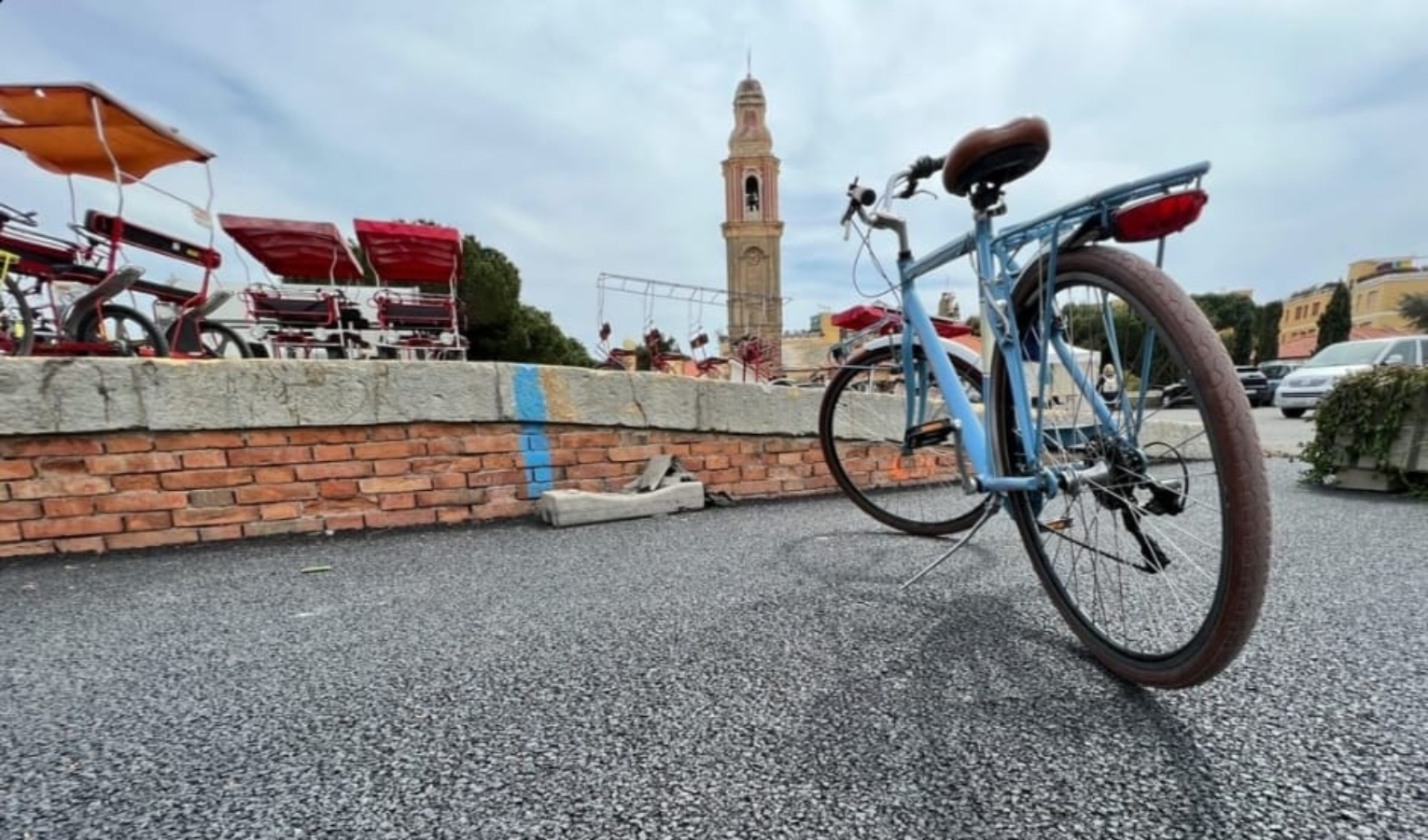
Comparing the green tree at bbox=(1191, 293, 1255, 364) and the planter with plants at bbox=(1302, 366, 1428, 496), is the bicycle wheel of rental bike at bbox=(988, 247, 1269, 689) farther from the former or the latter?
the green tree at bbox=(1191, 293, 1255, 364)

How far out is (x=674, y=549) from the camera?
2.14m

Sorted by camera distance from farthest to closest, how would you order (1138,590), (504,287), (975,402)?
(504,287), (975,402), (1138,590)

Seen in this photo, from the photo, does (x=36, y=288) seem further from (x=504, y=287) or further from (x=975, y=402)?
(x=504, y=287)

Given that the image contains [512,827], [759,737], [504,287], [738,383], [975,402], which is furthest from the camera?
[504,287]

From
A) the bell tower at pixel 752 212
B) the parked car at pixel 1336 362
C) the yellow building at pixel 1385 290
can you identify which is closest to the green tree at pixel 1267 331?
the yellow building at pixel 1385 290

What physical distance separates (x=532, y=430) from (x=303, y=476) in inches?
38.1

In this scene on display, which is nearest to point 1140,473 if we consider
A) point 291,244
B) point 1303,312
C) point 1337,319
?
point 291,244

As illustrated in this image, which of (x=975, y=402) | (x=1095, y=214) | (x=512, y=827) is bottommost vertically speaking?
(x=512, y=827)

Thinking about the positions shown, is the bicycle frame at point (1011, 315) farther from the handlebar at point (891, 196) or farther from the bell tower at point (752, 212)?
the bell tower at point (752, 212)

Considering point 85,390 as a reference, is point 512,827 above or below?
below

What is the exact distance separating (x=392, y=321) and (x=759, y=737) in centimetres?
695

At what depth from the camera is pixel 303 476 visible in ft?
7.90

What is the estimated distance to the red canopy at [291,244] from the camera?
20.0 ft

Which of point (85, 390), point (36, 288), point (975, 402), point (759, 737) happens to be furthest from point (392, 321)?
point (759, 737)
